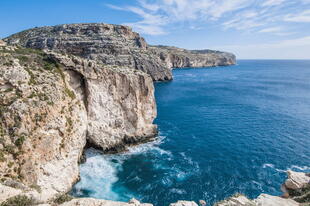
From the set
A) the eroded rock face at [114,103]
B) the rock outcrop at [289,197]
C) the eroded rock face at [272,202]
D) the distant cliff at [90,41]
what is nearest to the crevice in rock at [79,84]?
the eroded rock face at [114,103]

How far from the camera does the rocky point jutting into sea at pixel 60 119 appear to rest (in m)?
15.9

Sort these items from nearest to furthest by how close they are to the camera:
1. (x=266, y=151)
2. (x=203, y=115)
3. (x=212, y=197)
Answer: (x=212, y=197), (x=266, y=151), (x=203, y=115)

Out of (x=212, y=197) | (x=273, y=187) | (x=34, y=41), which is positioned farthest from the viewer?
(x=34, y=41)

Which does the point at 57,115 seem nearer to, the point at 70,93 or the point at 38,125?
the point at 38,125

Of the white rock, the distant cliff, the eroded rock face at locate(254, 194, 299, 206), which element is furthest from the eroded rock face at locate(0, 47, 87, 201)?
the distant cliff

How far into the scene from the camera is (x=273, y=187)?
26.1 metres

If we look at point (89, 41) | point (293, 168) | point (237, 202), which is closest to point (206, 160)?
point (293, 168)

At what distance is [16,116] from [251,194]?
31088 mm

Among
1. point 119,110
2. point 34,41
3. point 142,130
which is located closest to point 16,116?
point 119,110

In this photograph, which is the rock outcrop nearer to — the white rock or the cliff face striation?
the white rock

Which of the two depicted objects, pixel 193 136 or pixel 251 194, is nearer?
pixel 251 194

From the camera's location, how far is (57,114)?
25.4m

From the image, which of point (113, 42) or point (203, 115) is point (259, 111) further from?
point (113, 42)

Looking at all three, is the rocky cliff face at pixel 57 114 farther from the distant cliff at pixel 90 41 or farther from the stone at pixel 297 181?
the distant cliff at pixel 90 41
